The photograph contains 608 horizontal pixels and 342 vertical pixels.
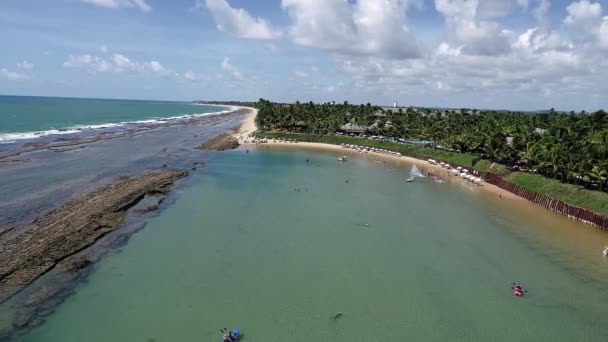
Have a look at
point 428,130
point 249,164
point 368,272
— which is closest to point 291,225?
point 368,272

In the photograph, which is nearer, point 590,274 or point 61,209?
point 590,274

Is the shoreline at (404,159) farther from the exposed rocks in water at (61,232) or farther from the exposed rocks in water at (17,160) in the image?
the exposed rocks in water at (61,232)

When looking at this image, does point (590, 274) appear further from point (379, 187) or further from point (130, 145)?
point (130, 145)

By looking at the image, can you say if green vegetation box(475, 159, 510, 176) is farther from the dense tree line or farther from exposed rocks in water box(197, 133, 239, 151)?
exposed rocks in water box(197, 133, 239, 151)

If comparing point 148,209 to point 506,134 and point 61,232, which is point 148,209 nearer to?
point 61,232

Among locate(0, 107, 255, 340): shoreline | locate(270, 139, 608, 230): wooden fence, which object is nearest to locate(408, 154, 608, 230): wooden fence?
locate(270, 139, 608, 230): wooden fence
